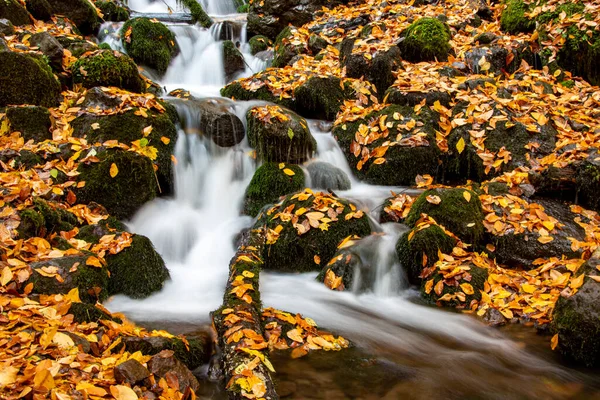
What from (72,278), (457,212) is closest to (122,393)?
(72,278)

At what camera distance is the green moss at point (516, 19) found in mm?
9383

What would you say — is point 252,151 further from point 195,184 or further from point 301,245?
point 301,245

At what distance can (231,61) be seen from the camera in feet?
35.8

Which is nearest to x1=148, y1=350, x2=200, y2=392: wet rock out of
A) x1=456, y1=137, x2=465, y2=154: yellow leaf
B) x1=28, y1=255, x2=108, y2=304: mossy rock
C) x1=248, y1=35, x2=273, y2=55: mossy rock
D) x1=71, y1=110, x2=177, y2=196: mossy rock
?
x1=28, y1=255, x2=108, y2=304: mossy rock

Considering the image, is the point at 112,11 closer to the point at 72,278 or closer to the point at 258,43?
the point at 258,43

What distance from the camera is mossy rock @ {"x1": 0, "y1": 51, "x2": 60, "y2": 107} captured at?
6.43m

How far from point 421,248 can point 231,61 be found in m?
7.81

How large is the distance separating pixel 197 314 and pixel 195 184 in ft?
9.99

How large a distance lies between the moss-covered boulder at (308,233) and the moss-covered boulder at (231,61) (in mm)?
6297

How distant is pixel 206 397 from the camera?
2850 millimetres

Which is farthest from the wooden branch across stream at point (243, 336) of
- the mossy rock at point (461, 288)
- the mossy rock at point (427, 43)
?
the mossy rock at point (427, 43)

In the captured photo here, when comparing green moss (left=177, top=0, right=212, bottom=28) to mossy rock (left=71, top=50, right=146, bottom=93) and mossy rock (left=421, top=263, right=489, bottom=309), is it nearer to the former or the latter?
mossy rock (left=71, top=50, right=146, bottom=93)

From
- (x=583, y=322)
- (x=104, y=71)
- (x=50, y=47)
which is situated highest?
(x=50, y=47)

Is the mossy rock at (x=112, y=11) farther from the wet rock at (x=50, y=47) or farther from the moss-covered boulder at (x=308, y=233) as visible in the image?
the moss-covered boulder at (x=308, y=233)
